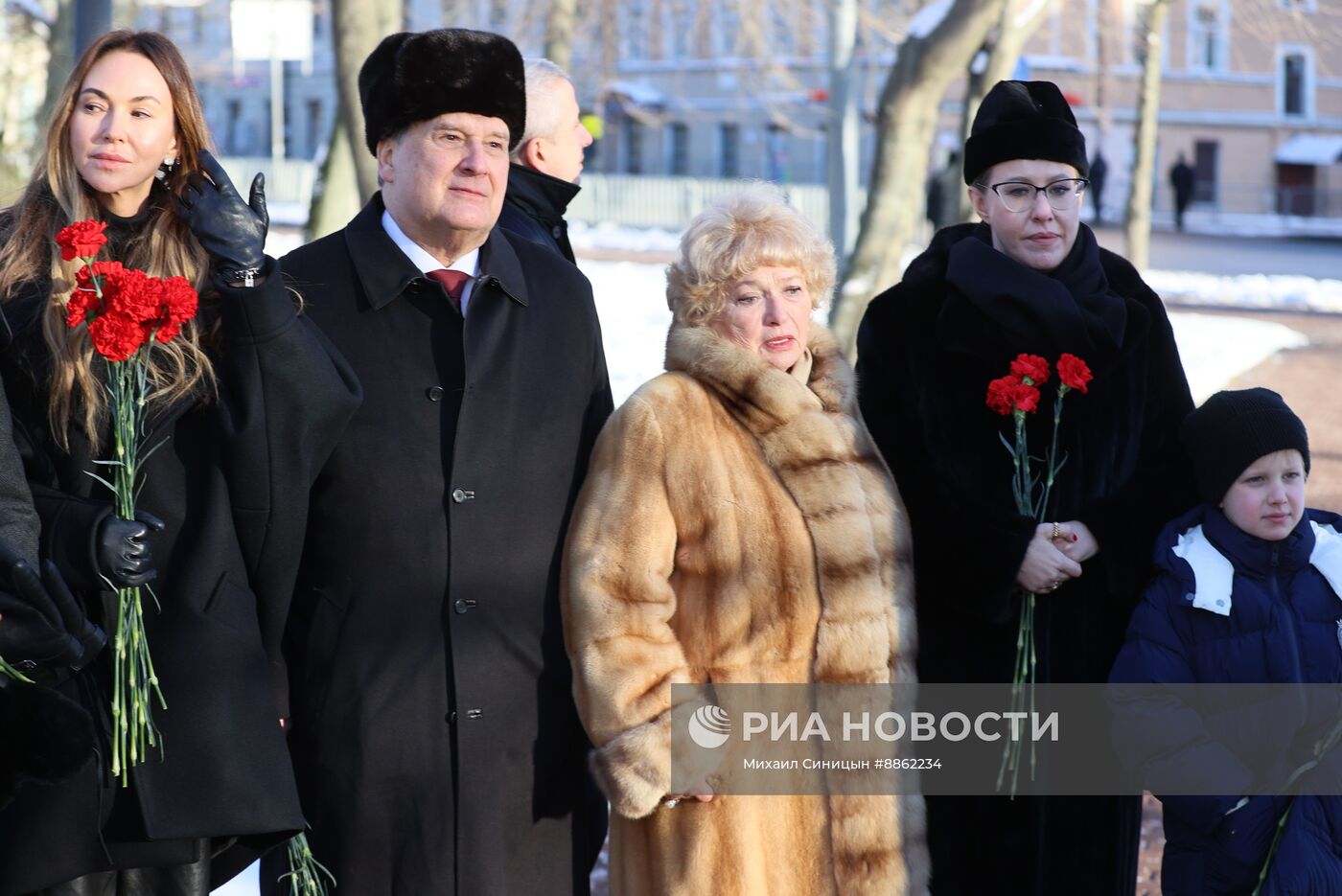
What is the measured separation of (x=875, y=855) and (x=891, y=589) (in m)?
0.57

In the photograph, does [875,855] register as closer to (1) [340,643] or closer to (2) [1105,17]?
(1) [340,643]

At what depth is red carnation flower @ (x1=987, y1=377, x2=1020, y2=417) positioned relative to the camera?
148 inches

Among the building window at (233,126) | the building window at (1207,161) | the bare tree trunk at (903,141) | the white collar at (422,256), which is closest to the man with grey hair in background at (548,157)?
the white collar at (422,256)

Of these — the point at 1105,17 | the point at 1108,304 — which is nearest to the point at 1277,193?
the point at 1105,17

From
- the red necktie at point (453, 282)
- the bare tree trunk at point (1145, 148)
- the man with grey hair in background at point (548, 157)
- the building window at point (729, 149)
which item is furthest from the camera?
the building window at point (729, 149)

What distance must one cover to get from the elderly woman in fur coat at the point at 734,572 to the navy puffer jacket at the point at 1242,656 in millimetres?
591

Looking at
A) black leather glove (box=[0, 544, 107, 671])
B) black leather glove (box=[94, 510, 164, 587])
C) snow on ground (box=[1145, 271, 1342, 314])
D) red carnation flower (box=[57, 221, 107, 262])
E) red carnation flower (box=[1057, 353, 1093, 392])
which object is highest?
red carnation flower (box=[57, 221, 107, 262])

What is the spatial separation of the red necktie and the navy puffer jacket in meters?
1.67

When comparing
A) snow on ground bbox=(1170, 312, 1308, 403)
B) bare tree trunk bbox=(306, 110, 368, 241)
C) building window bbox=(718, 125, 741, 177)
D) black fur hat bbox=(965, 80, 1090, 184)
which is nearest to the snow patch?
bare tree trunk bbox=(306, 110, 368, 241)

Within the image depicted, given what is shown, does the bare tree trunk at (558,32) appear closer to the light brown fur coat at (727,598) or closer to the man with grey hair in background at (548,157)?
the man with grey hair in background at (548,157)

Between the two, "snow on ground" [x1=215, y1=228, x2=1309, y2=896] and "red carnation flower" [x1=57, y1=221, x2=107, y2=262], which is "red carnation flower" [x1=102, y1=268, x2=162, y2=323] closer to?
"red carnation flower" [x1=57, y1=221, x2=107, y2=262]

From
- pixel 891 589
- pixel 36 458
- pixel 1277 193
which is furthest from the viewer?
pixel 1277 193

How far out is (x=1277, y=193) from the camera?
4431 centimetres

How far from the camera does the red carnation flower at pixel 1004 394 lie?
3.75 meters
